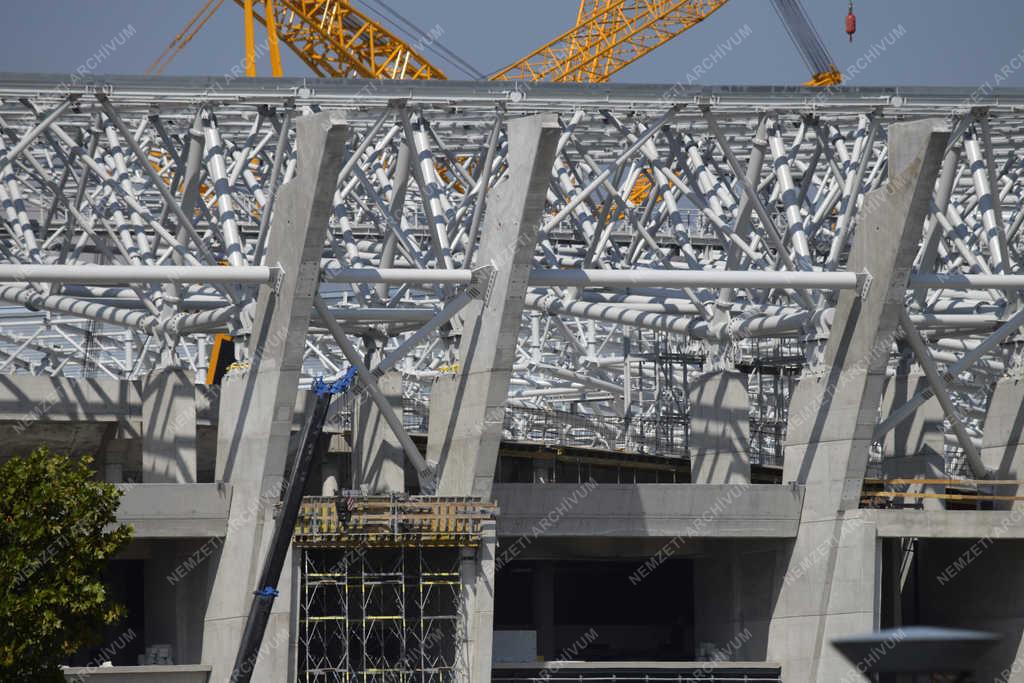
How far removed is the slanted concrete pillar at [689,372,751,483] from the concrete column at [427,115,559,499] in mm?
8121

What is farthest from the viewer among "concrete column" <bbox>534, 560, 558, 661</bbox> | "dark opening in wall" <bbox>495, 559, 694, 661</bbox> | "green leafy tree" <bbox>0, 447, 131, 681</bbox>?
"dark opening in wall" <bbox>495, 559, 694, 661</bbox>

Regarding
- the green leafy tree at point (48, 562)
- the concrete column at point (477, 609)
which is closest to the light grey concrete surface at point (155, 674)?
the concrete column at point (477, 609)

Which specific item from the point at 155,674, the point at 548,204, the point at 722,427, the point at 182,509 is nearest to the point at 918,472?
the point at 722,427

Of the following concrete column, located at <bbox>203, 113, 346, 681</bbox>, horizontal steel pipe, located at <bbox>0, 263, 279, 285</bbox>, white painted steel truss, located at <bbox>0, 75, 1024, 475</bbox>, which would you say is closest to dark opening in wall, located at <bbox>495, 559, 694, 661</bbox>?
white painted steel truss, located at <bbox>0, 75, 1024, 475</bbox>

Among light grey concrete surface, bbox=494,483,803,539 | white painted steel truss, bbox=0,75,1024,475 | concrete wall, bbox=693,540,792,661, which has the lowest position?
concrete wall, bbox=693,540,792,661

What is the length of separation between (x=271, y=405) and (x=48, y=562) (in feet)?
29.3

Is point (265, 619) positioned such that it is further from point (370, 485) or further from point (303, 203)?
point (370, 485)

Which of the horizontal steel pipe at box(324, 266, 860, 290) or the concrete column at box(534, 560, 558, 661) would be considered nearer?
the horizontal steel pipe at box(324, 266, 860, 290)

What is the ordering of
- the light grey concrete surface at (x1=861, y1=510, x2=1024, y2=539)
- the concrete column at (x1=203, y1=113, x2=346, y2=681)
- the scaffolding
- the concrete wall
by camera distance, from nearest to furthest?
the concrete column at (x1=203, y1=113, x2=346, y2=681)
the scaffolding
the light grey concrete surface at (x1=861, y1=510, x2=1024, y2=539)
the concrete wall

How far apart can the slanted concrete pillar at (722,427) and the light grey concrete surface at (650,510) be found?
6.73 ft

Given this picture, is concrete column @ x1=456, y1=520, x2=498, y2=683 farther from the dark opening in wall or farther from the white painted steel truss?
the dark opening in wall

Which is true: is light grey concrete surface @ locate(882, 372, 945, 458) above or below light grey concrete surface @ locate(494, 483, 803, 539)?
above

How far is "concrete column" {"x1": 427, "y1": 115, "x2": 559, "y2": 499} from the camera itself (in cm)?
4234

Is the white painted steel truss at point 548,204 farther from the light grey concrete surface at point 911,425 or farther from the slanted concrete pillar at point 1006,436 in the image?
the light grey concrete surface at point 911,425
